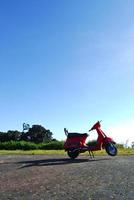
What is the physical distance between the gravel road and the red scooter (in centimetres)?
492

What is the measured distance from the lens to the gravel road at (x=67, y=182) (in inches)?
394

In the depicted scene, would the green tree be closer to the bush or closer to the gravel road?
the bush

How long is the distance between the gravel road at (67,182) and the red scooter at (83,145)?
4.92 meters

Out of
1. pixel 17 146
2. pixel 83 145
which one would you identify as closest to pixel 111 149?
pixel 83 145

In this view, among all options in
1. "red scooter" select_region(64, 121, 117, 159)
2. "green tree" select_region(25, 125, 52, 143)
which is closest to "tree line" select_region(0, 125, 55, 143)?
"green tree" select_region(25, 125, 52, 143)

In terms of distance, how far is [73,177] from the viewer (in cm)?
1280

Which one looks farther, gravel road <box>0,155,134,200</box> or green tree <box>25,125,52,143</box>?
green tree <box>25,125,52,143</box>

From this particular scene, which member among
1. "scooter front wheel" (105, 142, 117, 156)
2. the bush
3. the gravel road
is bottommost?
the gravel road

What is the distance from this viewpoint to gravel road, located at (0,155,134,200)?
10.0m

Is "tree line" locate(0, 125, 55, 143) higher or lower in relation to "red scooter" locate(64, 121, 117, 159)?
higher

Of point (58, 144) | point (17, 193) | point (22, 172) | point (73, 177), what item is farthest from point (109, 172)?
point (58, 144)

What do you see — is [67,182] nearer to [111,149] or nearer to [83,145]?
[83,145]

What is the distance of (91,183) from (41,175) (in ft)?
7.55

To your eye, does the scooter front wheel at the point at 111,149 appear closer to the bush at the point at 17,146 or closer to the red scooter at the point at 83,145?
the red scooter at the point at 83,145
